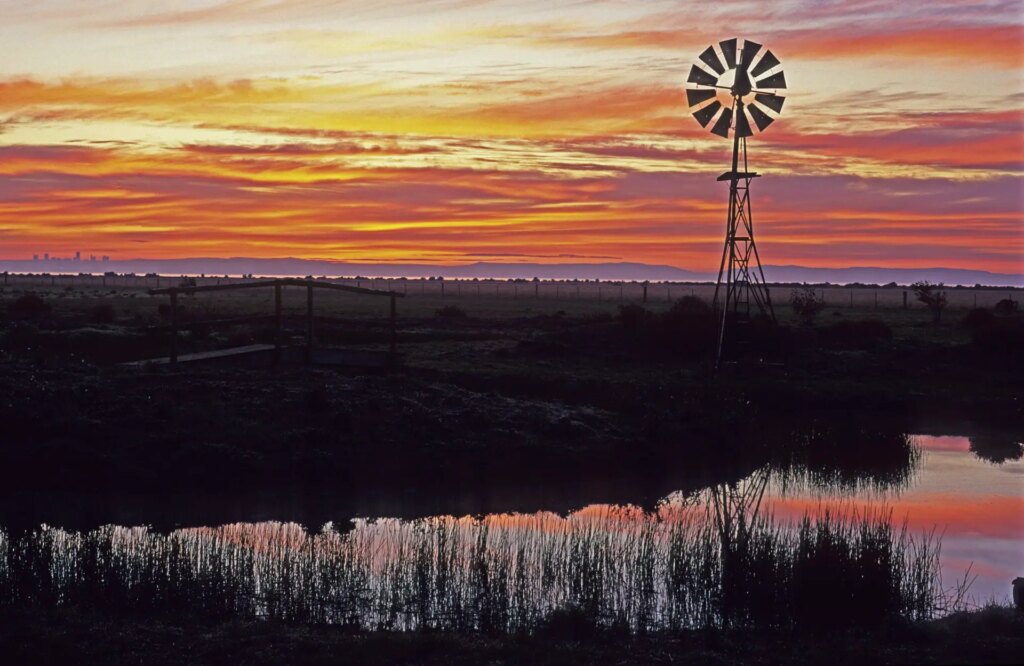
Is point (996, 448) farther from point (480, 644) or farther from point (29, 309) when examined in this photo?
point (29, 309)

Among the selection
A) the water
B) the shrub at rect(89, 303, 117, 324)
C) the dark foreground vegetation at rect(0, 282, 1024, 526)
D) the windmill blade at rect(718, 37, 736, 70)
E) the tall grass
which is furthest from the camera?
the shrub at rect(89, 303, 117, 324)

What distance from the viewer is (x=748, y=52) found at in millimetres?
32750

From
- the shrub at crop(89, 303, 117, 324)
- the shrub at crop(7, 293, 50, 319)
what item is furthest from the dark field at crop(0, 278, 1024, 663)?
the shrub at crop(7, 293, 50, 319)

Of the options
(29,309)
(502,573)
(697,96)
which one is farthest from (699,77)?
(29,309)

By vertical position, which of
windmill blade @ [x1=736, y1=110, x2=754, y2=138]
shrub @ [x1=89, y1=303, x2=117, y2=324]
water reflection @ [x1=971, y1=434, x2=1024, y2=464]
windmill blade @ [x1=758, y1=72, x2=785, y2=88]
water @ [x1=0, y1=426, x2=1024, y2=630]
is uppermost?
windmill blade @ [x1=758, y1=72, x2=785, y2=88]

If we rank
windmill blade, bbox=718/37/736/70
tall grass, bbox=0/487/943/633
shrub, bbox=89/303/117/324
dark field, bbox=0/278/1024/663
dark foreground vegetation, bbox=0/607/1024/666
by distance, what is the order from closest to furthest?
dark foreground vegetation, bbox=0/607/1024/666 → dark field, bbox=0/278/1024/663 → tall grass, bbox=0/487/943/633 → windmill blade, bbox=718/37/736/70 → shrub, bbox=89/303/117/324

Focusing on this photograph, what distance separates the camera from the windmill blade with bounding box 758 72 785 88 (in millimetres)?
33094

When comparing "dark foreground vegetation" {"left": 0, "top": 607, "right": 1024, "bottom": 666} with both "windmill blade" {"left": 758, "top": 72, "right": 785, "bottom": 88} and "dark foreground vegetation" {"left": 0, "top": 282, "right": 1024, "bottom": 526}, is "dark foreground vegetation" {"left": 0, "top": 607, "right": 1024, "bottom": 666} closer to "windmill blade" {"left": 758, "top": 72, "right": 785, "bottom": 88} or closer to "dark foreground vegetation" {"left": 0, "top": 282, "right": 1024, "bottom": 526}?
"dark foreground vegetation" {"left": 0, "top": 282, "right": 1024, "bottom": 526}

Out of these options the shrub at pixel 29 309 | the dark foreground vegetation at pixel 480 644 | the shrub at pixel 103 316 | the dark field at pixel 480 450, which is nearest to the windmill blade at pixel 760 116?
the dark field at pixel 480 450

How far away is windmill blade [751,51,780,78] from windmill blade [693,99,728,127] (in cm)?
146

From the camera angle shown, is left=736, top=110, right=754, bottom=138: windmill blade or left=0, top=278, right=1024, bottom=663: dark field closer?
left=0, top=278, right=1024, bottom=663: dark field

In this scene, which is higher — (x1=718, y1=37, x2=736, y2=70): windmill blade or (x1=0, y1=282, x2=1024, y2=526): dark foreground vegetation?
(x1=718, y1=37, x2=736, y2=70): windmill blade

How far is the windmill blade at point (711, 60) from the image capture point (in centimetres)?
3284

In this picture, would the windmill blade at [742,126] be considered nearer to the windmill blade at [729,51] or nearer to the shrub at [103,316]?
the windmill blade at [729,51]
